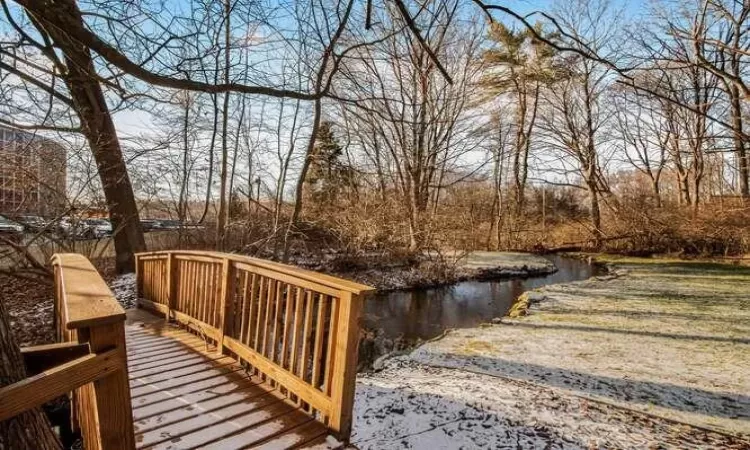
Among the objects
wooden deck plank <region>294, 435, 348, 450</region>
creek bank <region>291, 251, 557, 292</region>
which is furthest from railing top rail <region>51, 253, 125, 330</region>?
creek bank <region>291, 251, 557, 292</region>

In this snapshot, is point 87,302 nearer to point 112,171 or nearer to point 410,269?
point 112,171

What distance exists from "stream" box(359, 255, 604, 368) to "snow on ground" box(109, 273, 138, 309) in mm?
4888

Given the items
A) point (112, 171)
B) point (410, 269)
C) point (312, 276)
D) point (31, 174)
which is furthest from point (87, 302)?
point (410, 269)

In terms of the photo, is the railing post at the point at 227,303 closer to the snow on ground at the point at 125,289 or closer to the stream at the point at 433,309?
the stream at the point at 433,309

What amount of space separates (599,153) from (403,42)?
12126 mm

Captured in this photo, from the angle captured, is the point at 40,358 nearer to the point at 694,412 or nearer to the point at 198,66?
the point at 198,66

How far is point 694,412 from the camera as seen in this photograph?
3.48 metres

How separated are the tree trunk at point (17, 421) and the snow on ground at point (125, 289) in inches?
287

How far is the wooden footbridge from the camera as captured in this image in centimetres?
144

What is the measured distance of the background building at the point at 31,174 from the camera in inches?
Result: 261

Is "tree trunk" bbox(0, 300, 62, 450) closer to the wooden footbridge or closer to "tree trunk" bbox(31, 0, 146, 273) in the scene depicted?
the wooden footbridge

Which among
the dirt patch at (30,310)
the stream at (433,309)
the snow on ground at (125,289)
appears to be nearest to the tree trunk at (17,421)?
the stream at (433,309)

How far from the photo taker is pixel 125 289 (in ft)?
28.6

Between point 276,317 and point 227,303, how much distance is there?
0.98 meters
